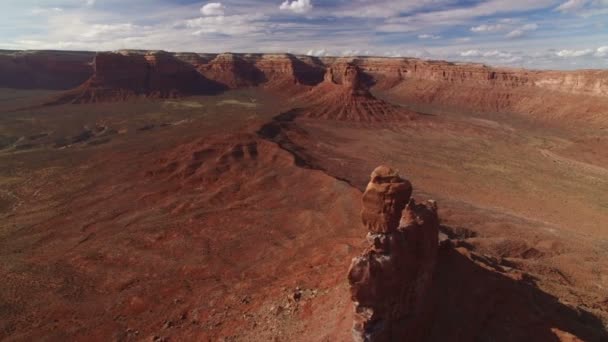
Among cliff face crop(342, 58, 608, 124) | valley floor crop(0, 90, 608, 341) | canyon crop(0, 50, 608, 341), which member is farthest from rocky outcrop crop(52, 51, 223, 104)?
cliff face crop(342, 58, 608, 124)

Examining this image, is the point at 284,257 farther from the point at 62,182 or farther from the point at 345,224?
the point at 62,182

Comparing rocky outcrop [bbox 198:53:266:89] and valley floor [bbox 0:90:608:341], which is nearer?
valley floor [bbox 0:90:608:341]

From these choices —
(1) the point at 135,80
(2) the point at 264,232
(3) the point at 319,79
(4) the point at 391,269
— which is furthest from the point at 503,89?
(4) the point at 391,269

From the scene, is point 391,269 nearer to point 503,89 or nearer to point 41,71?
point 503,89

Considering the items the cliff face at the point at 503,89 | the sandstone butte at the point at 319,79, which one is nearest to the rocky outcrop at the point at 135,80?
the sandstone butte at the point at 319,79

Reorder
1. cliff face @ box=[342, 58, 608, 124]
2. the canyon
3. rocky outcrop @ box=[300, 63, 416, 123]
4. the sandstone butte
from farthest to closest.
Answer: the sandstone butte → cliff face @ box=[342, 58, 608, 124] → rocky outcrop @ box=[300, 63, 416, 123] → the canyon

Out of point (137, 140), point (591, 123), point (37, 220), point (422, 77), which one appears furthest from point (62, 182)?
point (422, 77)

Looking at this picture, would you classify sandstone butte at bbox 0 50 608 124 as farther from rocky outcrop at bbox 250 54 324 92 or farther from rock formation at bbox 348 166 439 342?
rock formation at bbox 348 166 439 342
